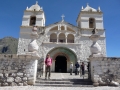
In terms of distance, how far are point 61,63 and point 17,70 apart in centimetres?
1352

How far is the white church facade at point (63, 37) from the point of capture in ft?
63.7

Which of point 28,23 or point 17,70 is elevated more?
point 28,23

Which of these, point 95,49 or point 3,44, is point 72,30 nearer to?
point 95,49

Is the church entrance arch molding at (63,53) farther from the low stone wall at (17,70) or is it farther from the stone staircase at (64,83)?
the low stone wall at (17,70)

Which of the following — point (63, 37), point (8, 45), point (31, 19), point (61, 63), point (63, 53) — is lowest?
point (61, 63)

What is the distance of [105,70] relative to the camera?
7.64m

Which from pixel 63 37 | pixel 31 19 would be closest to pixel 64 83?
pixel 63 37

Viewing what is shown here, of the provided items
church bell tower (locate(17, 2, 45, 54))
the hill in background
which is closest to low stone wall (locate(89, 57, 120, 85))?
church bell tower (locate(17, 2, 45, 54))

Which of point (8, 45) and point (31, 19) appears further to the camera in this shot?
point (8, 45)

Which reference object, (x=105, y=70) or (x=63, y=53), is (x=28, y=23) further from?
Answer: (x=105, y=70)

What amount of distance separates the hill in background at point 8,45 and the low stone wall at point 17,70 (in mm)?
60363

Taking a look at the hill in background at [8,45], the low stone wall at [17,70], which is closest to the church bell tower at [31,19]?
the low stone wall at [17,70]

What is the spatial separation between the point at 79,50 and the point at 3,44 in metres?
65.6

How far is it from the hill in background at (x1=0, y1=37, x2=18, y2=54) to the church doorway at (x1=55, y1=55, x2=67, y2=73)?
1930 inches
